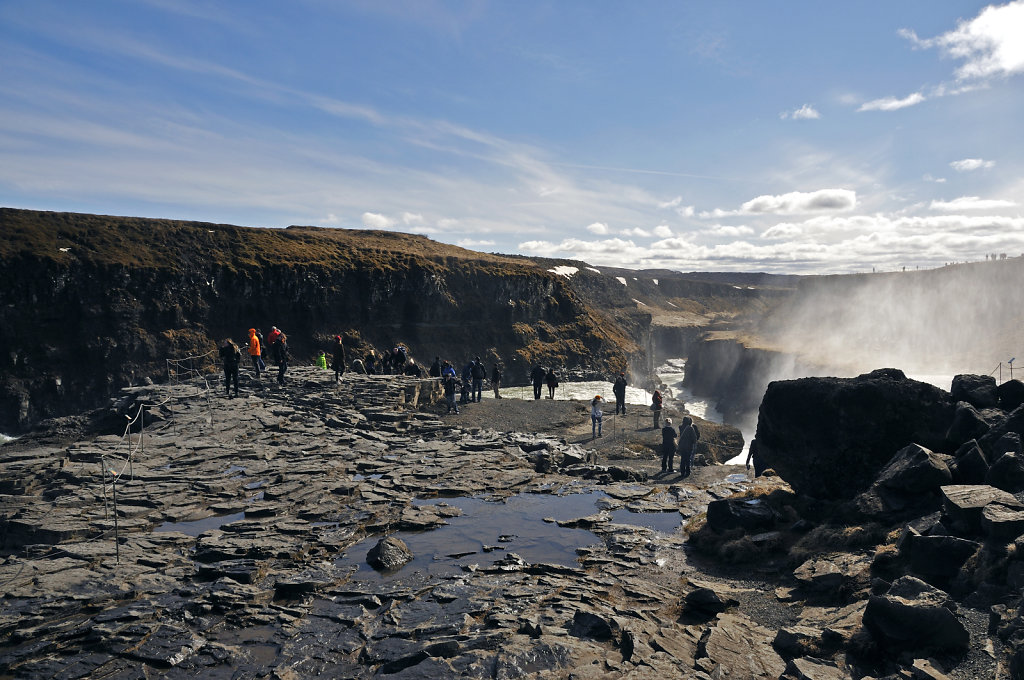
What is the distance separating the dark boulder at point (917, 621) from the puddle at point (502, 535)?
19.3ft

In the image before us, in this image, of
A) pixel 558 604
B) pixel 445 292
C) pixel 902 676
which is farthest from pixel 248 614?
pixel 445 292

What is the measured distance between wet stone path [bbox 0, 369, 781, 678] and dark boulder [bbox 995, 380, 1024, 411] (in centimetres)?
704

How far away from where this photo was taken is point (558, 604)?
31.8 feet

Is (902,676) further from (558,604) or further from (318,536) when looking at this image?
(318,536)

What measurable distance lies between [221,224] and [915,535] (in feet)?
221

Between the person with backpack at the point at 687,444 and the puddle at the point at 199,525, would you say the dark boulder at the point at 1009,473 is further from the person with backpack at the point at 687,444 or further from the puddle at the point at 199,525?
the puddle at the point at 199,525

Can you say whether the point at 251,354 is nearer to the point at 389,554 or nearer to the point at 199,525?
the point at 199,525

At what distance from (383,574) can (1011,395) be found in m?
14.5

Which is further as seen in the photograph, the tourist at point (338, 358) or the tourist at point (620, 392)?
the tourist at point (620, 392)

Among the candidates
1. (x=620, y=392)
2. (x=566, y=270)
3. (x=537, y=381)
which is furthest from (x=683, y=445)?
(x=566, y=270)

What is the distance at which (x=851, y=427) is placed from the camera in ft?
43.1

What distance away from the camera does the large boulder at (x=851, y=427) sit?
12781mm

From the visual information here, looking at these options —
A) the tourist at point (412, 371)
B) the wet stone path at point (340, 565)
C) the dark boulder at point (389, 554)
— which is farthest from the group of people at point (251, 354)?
the dark boulder at point (389, 554)

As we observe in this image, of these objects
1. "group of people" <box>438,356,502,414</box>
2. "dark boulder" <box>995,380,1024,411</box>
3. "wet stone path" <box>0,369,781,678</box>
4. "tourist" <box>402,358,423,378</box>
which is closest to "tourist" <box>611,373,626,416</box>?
"group of people" <box>438,356,502,414</box>
